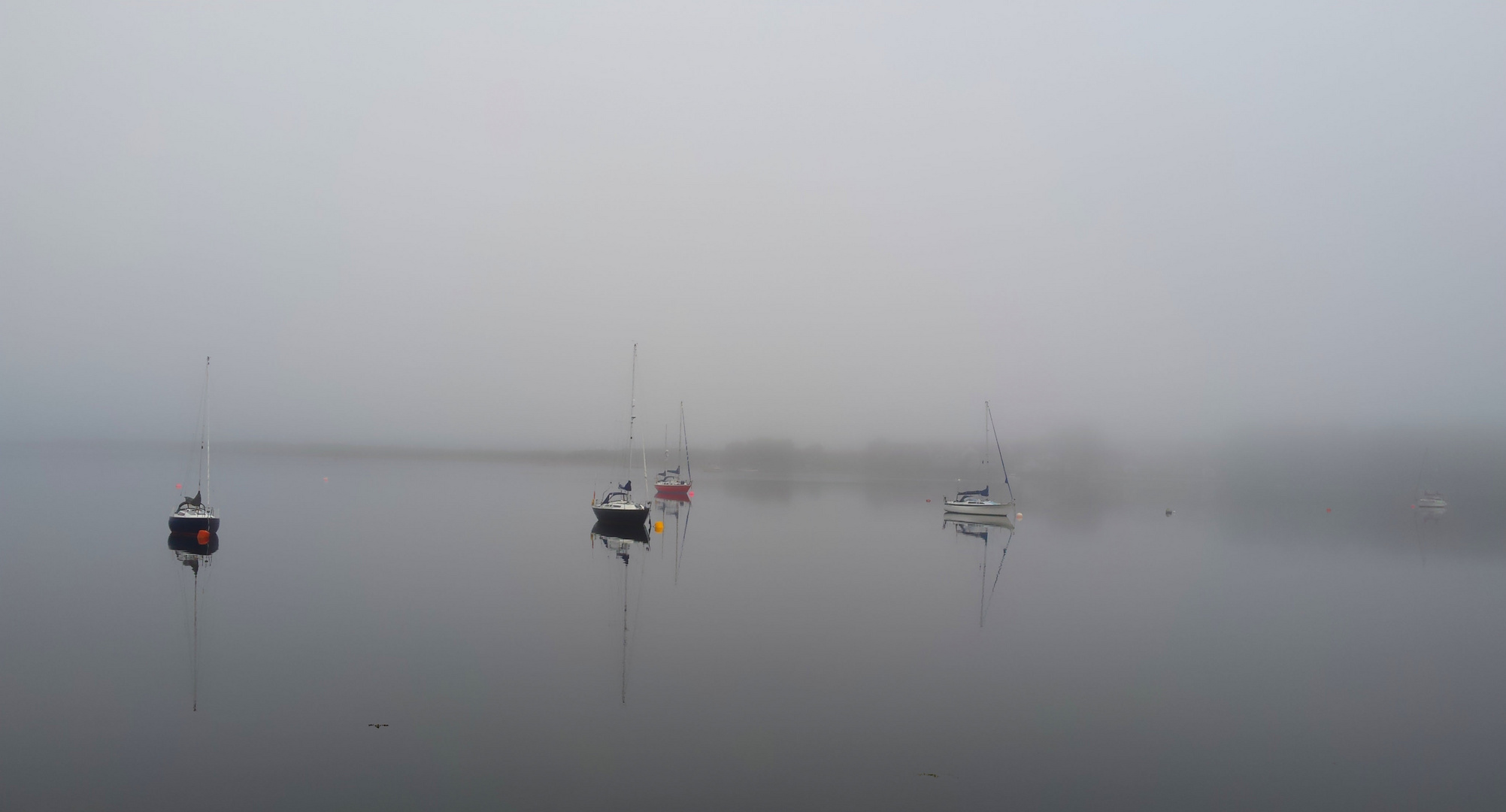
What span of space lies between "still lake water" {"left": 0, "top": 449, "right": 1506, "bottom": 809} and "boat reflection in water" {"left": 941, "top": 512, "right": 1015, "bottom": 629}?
0.39m

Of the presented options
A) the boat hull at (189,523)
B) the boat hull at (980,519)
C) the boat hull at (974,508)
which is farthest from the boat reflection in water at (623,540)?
Answer: the boat hull at (974,508)

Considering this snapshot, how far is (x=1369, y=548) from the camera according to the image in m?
50.8

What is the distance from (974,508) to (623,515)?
38736 mm

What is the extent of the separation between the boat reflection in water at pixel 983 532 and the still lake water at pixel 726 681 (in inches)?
15.4

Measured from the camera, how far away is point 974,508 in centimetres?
7012

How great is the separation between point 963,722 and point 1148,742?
3.05 m

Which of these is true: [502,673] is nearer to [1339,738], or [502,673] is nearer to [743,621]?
[743,621]

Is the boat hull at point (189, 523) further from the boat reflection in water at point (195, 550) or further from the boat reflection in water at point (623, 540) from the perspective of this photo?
the boat reflection in water at point (623, 540)

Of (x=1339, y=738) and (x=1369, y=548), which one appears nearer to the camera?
(x=1339, y=738)

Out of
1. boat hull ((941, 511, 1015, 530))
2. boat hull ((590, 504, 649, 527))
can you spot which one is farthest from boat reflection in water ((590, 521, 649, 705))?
boat hull ((941, 511, 1015, 530))

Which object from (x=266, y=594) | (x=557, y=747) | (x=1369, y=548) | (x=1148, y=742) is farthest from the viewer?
(x=1369, y=548)

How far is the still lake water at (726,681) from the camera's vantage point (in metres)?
10.6

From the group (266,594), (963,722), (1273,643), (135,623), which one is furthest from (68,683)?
(1273,643)

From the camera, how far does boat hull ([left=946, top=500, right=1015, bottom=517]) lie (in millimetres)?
69062
